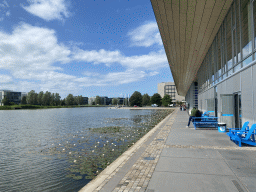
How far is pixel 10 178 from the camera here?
5711 millimetres

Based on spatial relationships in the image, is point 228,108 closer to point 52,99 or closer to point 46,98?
point 46,98

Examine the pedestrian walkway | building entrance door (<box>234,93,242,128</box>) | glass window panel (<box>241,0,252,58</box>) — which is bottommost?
the pedestrian walkway

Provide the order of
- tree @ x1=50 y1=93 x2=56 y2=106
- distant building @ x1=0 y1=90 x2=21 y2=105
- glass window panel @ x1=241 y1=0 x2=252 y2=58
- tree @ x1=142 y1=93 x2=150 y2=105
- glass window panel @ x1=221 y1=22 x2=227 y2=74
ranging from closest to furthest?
glass window panel @ x1=241 y1=0 x2=252 y2=58 → glass window panel @ x1=221 y1=22 x2=227 y2=74 → tree @ x1=50 y1=93 x2=56 y2=106 → distant building @ x1=0 y1=90 x2=21 y2=105 → tree @ x1=142 y1=93 x2=150 y2=105

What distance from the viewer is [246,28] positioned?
9258 millimetres

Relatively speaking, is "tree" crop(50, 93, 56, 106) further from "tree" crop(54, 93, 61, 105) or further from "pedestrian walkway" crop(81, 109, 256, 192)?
"pedestrian walkway" crop(81, 109, 256, 192)

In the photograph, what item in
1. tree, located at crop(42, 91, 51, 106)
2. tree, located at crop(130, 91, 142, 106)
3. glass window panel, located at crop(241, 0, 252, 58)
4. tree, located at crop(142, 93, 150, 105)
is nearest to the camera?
glass window panel, located at crop(241, 0, 252, 58)

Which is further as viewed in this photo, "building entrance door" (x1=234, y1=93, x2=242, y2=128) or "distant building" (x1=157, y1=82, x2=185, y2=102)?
"distant building" (x1=157, y1=82, x2=185, y2=102)

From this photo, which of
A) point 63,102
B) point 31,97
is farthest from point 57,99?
point 31,97

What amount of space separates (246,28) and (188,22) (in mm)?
3778

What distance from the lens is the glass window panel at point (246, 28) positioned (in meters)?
8.85

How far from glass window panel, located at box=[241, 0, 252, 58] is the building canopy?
138cm

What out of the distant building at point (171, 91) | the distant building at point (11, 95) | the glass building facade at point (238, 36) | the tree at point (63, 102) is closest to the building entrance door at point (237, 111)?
the glass building facade at point (238, 36)

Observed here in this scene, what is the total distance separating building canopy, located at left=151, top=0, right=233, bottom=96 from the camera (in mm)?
10180

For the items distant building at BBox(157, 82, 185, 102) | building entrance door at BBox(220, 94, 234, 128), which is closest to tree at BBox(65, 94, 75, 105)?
distant building at BBox(157, 82, 185, 102)
